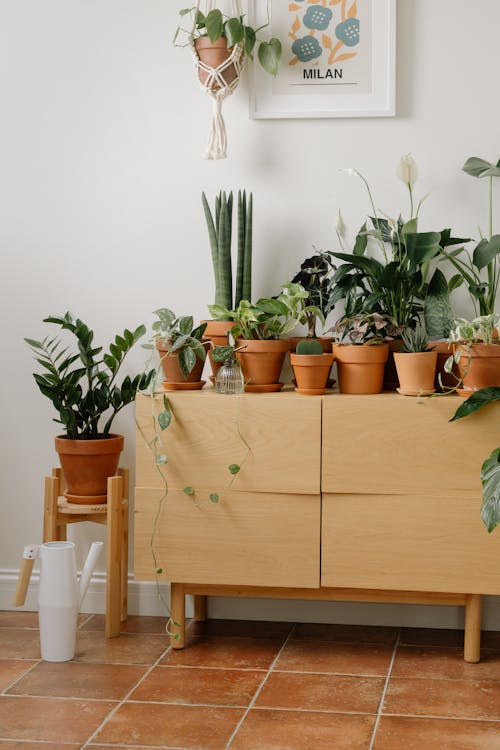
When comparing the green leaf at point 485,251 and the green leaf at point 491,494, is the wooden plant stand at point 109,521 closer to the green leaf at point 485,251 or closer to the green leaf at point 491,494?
the green leaf at point 491,494

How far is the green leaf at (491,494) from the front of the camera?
245 centimetres

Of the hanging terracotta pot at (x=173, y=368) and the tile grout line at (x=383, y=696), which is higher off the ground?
the hanging terracotta pot at (x=173, y=368)

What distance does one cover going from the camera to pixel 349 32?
2971mm

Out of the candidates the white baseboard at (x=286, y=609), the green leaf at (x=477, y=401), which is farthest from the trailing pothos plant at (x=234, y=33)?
the white baseboard at (x=286, y=609)

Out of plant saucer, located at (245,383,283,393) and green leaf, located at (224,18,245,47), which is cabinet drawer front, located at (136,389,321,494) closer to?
plant saucer, located at (245,383,283,393)

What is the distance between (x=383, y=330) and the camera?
2818 mm

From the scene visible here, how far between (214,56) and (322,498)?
4.49 ft

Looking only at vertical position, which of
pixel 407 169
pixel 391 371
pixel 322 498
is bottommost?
pixel 322 498

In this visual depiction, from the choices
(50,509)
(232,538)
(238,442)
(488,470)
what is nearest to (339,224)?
(238,442)

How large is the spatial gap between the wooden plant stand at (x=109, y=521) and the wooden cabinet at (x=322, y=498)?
166 mm

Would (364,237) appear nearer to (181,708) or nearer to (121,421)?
(121,421)

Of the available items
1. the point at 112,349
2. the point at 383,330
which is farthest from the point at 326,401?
the point at 112,349

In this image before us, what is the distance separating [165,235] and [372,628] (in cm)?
143

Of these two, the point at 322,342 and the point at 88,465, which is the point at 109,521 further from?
the point at 322,342
